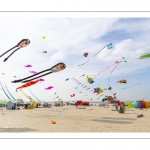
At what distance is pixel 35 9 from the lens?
8938mm

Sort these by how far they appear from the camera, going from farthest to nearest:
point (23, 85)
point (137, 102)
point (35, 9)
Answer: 1. point (137, 102)
2. point (23, 85)
3. point (35, 9)

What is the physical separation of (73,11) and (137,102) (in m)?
Result: 10.2

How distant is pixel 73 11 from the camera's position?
900cm

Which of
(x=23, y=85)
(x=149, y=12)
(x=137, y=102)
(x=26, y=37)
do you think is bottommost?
(x=137, y=102)
